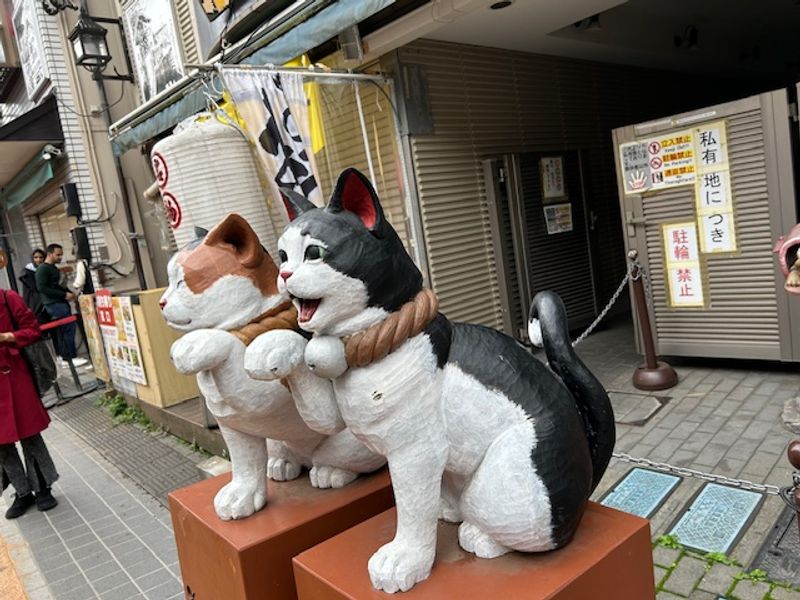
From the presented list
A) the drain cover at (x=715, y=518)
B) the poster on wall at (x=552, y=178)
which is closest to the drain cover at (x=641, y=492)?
the drain cover at (x=715, y=518)

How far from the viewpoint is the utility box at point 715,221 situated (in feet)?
15.7

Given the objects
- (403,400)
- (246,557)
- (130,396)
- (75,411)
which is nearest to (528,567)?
(403,400)

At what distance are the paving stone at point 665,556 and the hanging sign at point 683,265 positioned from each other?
2907mm

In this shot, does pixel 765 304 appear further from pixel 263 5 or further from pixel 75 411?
pixel 75 411

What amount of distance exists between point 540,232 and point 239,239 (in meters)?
5.42

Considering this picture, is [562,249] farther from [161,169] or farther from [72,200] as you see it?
[72,200]

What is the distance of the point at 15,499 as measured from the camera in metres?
5.27

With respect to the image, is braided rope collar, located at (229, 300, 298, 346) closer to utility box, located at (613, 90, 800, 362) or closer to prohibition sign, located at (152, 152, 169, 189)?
prohibition sign, located at (152, 152, 169, 189)

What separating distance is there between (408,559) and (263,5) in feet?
18.7

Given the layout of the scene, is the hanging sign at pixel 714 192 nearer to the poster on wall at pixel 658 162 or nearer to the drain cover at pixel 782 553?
the poster on wall at pixel 658 162

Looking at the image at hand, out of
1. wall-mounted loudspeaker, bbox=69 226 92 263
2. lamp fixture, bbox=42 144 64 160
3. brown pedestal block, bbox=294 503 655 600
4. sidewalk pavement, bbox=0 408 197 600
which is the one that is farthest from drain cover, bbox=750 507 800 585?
lamp fixture, bbox=42 144 64 160

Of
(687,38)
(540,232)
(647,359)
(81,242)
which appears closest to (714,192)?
(647,359)

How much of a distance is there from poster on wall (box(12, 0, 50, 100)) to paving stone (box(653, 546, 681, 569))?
10319mm

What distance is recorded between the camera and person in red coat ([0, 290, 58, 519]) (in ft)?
15.8
